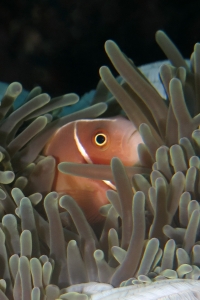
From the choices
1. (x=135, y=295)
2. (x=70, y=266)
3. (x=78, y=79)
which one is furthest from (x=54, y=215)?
(x=78, y=79)

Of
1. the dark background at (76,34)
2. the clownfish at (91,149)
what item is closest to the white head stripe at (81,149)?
the clownfish at (91,149)

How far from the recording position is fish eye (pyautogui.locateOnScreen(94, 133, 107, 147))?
108 cm

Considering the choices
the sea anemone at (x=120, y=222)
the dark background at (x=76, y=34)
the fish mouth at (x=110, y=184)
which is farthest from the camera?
the dark background at (x=76, y=34)

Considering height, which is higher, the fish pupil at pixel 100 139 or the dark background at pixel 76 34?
the dark background at pixel 76 34

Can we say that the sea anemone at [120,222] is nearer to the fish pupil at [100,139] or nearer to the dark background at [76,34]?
the fish pupil at [100,139]

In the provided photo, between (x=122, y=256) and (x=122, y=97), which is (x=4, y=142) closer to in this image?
(x=122, y=97)

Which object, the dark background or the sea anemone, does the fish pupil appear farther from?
the dark background

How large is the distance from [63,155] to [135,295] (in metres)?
0.48

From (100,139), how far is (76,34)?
4.25ft

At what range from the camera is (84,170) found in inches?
37.8

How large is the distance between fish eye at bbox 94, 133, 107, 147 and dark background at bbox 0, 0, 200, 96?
1168 mm

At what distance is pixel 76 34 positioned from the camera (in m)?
2.24

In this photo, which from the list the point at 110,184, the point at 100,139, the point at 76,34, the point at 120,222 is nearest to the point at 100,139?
the point at 100,139

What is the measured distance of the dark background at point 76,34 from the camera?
6.97 ft
